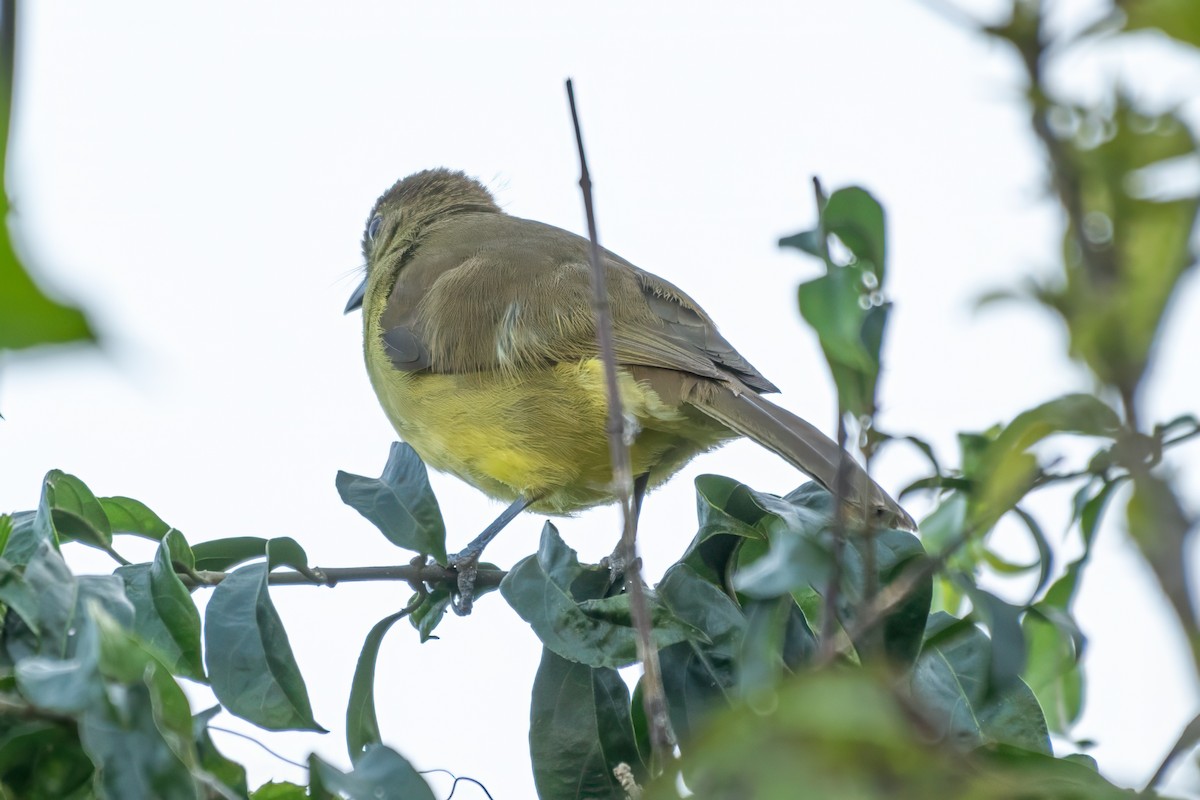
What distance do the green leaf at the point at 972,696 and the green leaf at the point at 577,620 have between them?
1.28 feet

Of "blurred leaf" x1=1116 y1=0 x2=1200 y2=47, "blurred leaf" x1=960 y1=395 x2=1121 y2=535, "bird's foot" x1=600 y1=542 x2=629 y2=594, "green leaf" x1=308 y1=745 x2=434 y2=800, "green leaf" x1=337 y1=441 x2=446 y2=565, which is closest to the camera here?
"blurred leaf" x1=1116 y1=0 x2=1200 y2=47

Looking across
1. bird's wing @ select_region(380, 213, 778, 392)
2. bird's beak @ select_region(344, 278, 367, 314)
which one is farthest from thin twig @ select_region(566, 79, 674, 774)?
bird's beak @ select_region(344, 278, 367, 314)

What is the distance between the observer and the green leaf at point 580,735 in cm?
232

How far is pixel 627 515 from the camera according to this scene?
173 centimetres

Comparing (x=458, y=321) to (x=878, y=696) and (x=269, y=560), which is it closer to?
(x=269, y=560)

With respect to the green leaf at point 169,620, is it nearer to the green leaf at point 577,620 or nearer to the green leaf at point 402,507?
the green leaf at point 577,620

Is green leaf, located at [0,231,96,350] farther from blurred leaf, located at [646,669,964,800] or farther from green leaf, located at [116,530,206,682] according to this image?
green leaf, located at [116,530,206,682]

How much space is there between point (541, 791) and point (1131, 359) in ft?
5.77

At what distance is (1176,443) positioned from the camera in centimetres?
122

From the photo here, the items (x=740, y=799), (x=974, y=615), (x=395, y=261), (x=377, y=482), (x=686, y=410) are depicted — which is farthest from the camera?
(x=395, y=261)

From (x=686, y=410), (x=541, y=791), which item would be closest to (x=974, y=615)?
(x=541, y=791)

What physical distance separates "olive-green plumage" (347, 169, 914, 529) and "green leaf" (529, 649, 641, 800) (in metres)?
1.38

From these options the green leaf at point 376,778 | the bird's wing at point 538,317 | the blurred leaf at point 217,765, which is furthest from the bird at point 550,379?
the blurred leaf at point 217,765

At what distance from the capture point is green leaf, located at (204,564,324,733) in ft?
6.94
